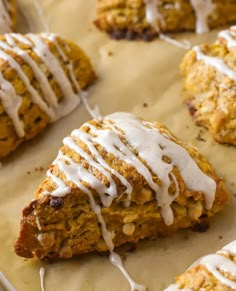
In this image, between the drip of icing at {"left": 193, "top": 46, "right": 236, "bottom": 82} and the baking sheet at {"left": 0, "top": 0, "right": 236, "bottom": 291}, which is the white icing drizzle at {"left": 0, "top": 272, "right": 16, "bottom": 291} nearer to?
the baking sheet at {"left": 0, "top": 0, "right": 236, "bottom": 291}

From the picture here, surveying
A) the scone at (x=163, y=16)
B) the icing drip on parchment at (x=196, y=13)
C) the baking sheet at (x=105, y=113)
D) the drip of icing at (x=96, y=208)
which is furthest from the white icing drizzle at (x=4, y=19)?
the drip of icing at (x=96, y=208)

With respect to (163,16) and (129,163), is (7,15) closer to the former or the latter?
(163,16)

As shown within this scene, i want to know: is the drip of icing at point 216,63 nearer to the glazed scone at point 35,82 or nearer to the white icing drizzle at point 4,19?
the glazed scone at point 35,82

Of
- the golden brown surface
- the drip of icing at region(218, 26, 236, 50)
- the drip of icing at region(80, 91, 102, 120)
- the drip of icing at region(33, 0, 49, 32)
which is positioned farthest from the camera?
the drip of icing at region(33, 0, 49, 32)

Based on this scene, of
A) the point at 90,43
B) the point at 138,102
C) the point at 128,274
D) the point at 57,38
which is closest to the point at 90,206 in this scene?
the point at 128,274

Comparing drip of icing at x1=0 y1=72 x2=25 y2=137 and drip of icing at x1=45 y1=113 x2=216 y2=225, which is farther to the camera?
drip of icing at x1=0 y1=72 x2=25 y2=137

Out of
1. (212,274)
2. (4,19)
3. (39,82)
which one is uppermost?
(4,19)

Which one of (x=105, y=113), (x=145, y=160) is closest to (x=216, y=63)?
(x=105, y=113)

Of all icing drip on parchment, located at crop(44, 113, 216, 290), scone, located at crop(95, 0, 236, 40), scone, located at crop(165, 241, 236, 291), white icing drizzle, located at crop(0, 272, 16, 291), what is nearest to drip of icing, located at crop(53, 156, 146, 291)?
icing drip on parchment, located at crop(44, 113, 216, 290)
